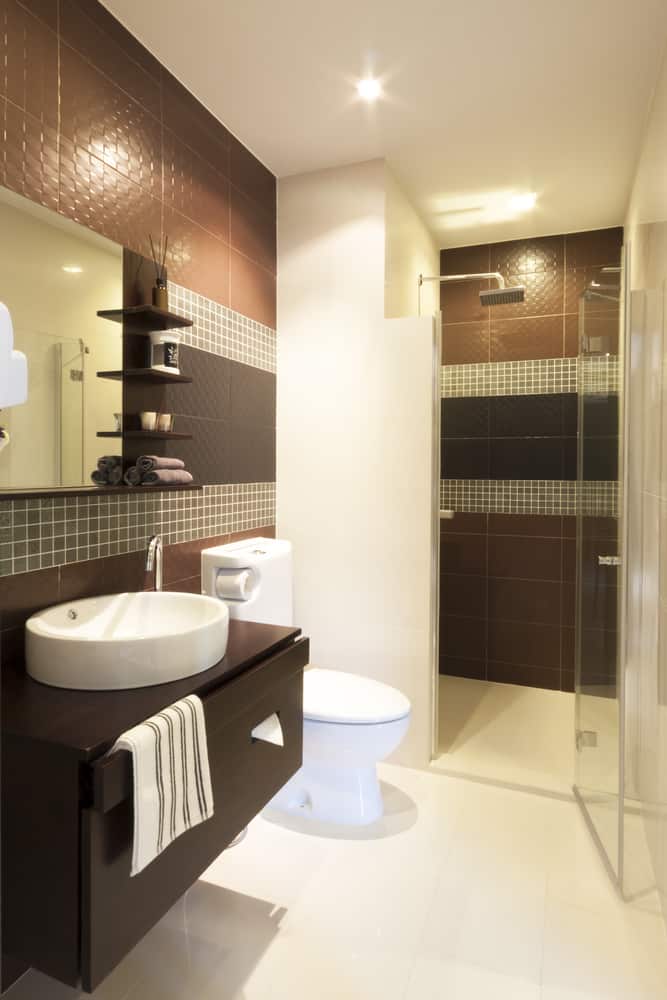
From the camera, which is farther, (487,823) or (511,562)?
(511,562)

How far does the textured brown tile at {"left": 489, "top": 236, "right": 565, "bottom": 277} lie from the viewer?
11.6 feet

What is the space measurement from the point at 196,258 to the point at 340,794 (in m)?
2.01

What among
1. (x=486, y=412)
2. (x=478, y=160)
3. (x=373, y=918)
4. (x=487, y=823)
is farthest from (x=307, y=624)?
(x=478, y=160)

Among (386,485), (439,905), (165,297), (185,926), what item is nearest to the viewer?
(185,926)

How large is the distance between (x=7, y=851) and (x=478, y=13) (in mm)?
2467

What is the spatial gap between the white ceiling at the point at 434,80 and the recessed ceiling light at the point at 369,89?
3 centimetres

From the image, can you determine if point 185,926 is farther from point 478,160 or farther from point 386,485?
point 478,160

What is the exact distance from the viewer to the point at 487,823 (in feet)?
7.49

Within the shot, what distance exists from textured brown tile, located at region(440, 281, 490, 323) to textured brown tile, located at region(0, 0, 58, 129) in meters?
2.49

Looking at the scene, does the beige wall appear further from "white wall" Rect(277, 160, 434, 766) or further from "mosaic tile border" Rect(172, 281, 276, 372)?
"mosaic tile border" Rect(172, 281, 276, 372)

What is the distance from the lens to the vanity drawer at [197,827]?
1115mm

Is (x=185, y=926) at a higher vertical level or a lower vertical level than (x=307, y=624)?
lower

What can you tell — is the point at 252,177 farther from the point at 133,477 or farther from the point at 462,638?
the point at 462,638

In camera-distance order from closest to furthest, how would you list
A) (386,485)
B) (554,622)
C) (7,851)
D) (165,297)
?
(7,851), (165,297), (386,485), (554,622)
